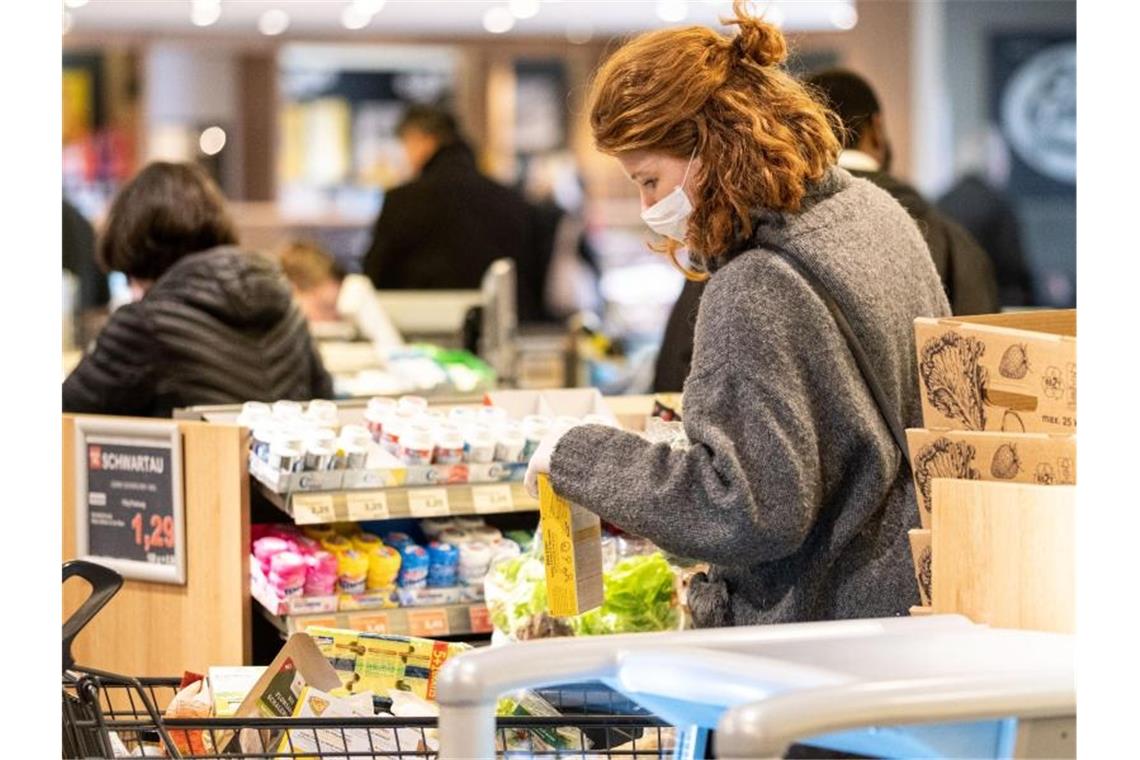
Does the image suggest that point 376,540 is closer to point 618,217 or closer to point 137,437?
point 137,437

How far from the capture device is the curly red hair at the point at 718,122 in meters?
2.47

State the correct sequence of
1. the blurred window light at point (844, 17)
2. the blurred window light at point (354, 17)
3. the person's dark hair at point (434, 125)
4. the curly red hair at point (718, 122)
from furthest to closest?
1. the blurred window light at point (844, 17)
2. the blurred window light at point (354, 17)
3. the person's dark hair at point (434, 125)
4. the curly red hair at point (718, 122)

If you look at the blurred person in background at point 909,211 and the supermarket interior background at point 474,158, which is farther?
the supermarket interior background at point 474,158

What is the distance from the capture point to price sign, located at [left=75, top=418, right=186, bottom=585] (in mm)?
3621

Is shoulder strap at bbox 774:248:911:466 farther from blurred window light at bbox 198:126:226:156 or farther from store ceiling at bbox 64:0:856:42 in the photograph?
blurred window light at bbox 198:126:226:156

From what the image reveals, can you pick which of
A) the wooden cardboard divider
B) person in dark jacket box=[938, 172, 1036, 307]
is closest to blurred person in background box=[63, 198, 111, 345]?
person in dark jacket box=[938, 172, 1036, 307]

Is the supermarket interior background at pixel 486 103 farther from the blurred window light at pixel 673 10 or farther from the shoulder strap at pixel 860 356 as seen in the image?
the shoulder strap at pixel 860 356

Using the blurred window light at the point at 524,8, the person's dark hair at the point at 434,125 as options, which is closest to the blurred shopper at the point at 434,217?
the person's dark hair at the point at 434,125

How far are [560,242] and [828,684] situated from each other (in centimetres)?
950

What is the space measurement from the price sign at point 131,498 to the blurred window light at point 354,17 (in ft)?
27.1

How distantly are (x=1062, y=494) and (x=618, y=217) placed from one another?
12107 millimetres

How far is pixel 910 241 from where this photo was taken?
8.55 ft

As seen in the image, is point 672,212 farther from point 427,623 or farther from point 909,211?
point 909,211
